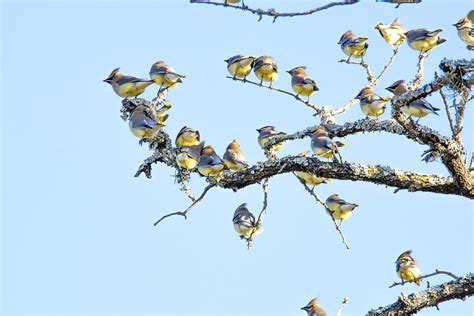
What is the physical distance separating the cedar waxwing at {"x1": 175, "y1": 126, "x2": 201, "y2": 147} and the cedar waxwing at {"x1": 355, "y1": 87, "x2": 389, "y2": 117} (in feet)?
5.94

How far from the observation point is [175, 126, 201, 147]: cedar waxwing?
7821 mm

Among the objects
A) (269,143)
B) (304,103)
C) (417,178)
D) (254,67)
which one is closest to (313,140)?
(269,143)

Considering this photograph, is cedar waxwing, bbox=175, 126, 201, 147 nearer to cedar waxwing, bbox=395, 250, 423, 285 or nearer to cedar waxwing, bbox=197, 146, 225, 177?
cedar waxwing, bbox=197, 146, 225, 177

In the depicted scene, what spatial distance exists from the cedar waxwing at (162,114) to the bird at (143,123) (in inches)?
2.2

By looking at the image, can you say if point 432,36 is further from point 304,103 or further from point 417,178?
point 417,178

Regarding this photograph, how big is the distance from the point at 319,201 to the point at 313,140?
2.10ft

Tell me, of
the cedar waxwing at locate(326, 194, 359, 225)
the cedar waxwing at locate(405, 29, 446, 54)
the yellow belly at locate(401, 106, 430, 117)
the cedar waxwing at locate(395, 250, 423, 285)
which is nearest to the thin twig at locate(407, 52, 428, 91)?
Result: the yellow belly at locate(401, 106, 430, 117)

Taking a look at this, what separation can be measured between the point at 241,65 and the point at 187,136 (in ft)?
8.59

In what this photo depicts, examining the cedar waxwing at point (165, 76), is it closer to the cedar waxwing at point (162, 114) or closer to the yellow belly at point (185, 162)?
the cedar waxwing at point (162, 114)

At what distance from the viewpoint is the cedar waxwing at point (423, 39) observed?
29.8ft

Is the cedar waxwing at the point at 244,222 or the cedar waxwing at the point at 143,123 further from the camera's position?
the cedar waxwing at the point at 244,222

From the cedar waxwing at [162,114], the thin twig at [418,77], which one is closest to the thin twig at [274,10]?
the cedar waxwing at [162,114]

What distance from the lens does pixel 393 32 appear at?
10547mm

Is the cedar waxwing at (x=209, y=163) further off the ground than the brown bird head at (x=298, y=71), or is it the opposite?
the brown bird head at (x=298, y=71)
